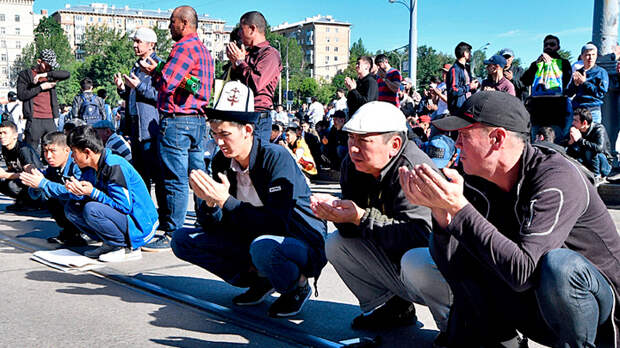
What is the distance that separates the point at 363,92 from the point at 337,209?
5.26 metres

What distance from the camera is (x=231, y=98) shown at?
3971mm

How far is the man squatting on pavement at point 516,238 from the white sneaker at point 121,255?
3167mm

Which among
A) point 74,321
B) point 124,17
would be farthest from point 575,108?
point 124,17

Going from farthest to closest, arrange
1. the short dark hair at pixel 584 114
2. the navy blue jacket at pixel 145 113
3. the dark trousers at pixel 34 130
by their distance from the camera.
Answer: the dark trousers at pixel 34 130
the short dark hair at pixel 584 114
the navy blue jacket at pixel 145 113

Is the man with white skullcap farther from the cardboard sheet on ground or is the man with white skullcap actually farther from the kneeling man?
the cardboard sheet on ground

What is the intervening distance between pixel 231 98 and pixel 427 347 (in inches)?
75.8

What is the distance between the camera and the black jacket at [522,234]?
2357mm

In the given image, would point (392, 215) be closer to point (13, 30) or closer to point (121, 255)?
point (121, 255)

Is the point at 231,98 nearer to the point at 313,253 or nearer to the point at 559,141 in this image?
the point at 313,253

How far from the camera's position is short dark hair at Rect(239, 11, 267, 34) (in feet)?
19.3

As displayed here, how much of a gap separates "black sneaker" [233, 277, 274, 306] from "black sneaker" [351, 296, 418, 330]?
2.30 ft

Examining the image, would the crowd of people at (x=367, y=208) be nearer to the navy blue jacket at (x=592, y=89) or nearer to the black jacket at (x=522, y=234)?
the black jacket at (x=522, y=234)

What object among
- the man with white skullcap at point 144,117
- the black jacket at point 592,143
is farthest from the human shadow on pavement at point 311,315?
the black jacket at point 592,143

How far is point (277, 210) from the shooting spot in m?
3.67
